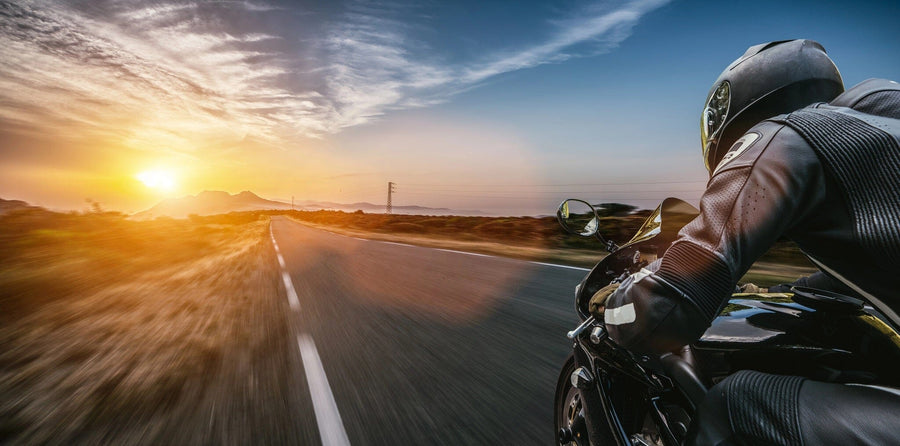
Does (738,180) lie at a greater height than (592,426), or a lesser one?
greater

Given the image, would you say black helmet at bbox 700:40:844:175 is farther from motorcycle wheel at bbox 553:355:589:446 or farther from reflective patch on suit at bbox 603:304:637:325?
motorcycle wheel at bbox 553:355:589:446

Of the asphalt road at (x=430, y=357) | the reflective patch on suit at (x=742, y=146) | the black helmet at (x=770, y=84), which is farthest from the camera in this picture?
the asphalt road at (x=430, y=357)

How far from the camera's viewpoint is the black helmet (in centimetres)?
144

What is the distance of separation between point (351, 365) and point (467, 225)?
22936mm

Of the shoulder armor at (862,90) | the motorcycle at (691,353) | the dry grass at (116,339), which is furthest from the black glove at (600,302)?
the dry grass at (116,339)

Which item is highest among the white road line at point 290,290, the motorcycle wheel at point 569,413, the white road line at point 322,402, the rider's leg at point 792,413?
the rider's leg at point 792,413

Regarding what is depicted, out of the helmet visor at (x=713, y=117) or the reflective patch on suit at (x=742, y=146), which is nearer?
the reflective patch on suit at (x=742, y=146)

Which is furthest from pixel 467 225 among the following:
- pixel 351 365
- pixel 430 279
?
pixel 351 365

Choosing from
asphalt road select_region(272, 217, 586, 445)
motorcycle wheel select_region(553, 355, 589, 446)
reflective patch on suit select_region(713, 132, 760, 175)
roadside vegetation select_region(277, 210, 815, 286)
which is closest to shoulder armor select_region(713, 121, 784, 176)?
reflective patch on suit select_region(713, 132, 760, 175)

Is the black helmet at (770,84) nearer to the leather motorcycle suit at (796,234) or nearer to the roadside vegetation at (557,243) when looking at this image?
the leather motorcycle suit at (796,234)

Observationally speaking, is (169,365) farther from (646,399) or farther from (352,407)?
(646,399)

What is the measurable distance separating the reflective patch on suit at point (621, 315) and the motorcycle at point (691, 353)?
0.23 meters

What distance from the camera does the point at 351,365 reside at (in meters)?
3.75

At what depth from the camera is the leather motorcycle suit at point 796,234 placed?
929mm
